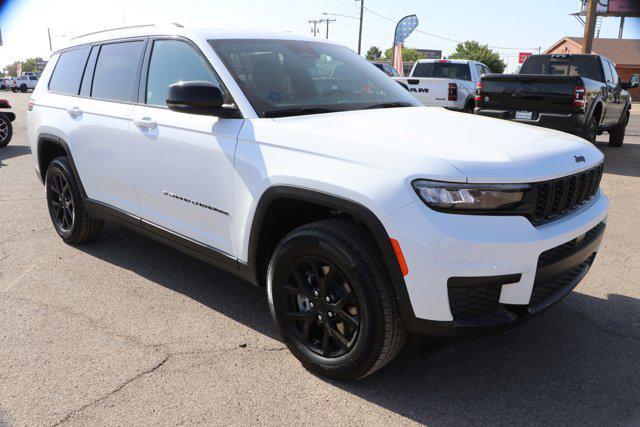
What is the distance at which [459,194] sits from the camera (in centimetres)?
239

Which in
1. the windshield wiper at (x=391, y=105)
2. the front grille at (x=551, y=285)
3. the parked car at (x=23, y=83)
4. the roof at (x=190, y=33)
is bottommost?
the parked car at (x=23, y=83)

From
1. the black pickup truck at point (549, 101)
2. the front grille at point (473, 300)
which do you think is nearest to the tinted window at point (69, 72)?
the front grille at point (473, 300)

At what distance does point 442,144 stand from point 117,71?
280 cm

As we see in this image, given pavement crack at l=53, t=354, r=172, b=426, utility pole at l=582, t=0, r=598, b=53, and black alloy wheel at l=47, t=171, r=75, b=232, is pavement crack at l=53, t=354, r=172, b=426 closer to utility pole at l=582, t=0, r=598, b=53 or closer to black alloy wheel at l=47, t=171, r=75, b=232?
black alloy wheel at l=47, t=171, r=75, b=232

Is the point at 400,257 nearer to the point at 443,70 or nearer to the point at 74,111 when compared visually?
the point at 74,111

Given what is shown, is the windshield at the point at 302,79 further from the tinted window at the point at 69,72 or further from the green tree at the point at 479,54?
the green tree at the point at 479,54

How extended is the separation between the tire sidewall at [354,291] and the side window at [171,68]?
46.1 inches

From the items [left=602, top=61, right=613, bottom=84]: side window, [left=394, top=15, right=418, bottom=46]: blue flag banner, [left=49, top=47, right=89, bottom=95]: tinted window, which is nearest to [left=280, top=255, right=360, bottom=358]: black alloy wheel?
[left=49, top=47, right=89, bottom=95]: tinted window

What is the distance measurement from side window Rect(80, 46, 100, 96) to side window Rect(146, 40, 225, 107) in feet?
3.22

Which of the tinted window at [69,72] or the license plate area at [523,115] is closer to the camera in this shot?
the tinted window at [69,72]

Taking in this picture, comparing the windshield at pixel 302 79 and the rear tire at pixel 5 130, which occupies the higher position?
the windshield at pixel 302 79

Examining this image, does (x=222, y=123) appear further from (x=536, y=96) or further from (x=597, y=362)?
(x=536, y=96)

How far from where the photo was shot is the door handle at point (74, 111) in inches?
177

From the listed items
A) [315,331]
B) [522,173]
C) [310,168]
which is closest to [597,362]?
[522,173]
